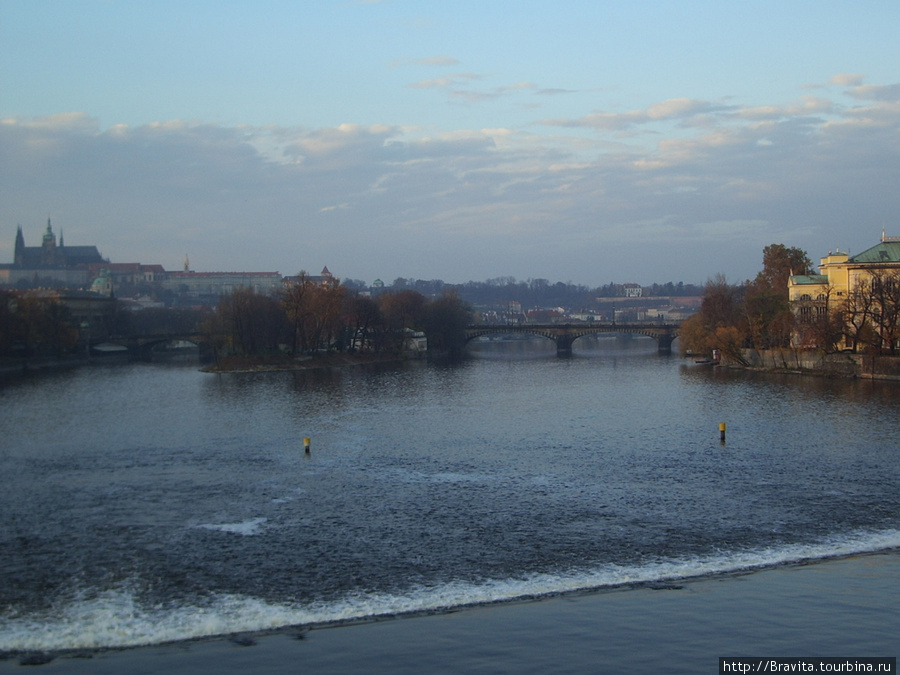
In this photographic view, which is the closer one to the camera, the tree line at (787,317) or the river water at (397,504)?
the river water at (397,504)

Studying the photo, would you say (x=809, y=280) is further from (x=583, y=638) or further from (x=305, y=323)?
(x=583, y=638)

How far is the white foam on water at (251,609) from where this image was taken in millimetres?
13770

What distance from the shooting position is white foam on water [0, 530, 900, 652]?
13.8 m

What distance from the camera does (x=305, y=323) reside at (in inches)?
2844

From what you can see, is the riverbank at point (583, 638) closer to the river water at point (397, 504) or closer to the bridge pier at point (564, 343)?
the river water at point (397, 504)

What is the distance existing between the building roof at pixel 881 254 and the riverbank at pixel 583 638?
54.3 m

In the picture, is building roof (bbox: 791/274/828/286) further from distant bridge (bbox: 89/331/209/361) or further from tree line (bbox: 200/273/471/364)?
distant bridge (bbox: 89/331/209/361)

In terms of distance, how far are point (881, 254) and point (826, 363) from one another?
45.0 feet

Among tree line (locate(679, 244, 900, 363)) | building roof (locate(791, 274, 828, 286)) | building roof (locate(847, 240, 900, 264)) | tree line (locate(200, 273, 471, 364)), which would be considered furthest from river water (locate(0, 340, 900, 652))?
tree line (locate(200, 273, 471, 364))

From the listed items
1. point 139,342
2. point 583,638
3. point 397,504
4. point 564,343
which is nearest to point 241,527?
point 397,504

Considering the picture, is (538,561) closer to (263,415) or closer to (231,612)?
(231,612)

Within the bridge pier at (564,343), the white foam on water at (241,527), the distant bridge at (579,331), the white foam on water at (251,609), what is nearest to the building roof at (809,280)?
the distant bridge at (579,331)

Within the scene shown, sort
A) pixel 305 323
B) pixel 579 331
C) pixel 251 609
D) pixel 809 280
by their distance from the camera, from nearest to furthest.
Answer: pixel 251 609, pixel 809 280, pixel 305 323, pixel 579 331

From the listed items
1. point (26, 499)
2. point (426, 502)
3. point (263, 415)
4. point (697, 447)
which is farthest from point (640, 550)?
point (263, 415)
